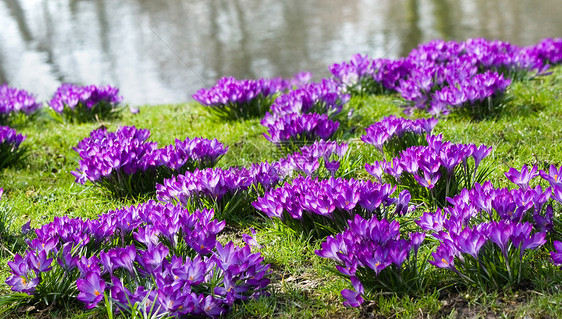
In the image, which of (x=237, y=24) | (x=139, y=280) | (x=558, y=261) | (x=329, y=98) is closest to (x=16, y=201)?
(x=139, y=280)

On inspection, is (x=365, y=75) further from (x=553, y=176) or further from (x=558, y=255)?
(x=558, y=255)

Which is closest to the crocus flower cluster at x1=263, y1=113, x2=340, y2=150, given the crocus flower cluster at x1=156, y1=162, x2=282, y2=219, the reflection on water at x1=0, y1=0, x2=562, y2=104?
the crocus flower cluster at x1=156, y1=162, x2=282, y2=219

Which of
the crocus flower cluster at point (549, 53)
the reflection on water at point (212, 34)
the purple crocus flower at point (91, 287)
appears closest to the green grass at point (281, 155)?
the purple crocus flower at point (91, 287)

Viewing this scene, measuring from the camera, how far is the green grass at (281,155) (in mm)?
2486

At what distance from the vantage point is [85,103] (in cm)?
673

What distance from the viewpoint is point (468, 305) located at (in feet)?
8.05

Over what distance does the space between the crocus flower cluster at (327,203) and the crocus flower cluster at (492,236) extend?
0.29m

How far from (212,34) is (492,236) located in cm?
1585

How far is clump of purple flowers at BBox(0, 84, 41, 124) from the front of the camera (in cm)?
659

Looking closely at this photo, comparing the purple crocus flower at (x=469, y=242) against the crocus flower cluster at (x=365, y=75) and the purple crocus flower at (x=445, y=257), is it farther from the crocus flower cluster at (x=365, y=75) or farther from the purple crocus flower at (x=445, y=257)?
the crocus flower cluster at (x=365, y=75)

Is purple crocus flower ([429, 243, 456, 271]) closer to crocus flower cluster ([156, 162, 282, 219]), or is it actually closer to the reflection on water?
crocus flower cluster ([156, 162, 282, 219])

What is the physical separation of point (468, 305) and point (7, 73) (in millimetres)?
14412

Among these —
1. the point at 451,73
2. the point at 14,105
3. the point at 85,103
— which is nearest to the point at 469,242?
the point at 451,73

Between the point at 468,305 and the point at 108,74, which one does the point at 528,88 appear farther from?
the point at 108,74
